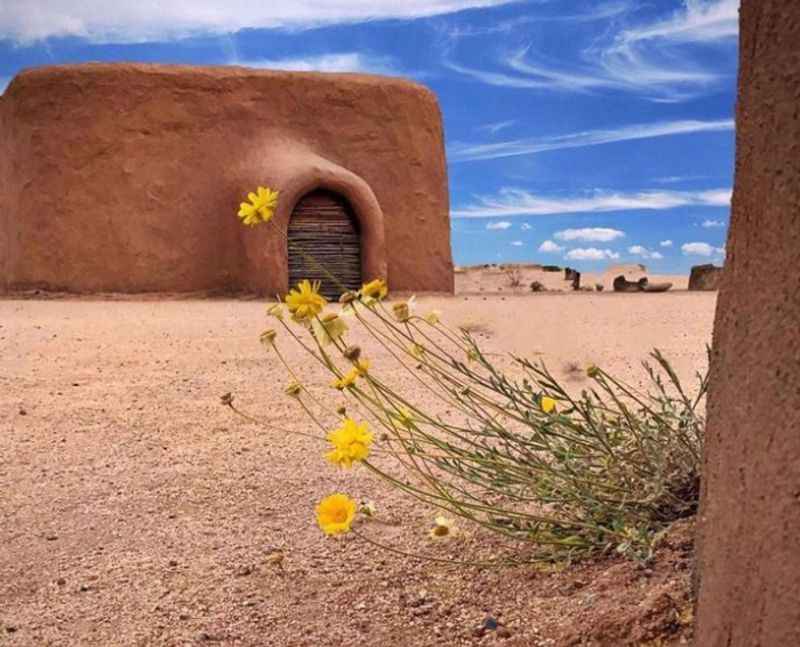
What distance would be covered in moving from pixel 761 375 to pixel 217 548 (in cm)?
172

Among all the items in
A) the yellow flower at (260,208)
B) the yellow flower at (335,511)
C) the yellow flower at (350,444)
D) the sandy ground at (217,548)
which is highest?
the yellow flower at (260,208)

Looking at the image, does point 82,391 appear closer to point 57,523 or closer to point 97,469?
point 97,469

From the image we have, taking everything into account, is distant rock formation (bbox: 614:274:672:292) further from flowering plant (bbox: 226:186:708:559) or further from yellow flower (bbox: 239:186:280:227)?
yellow flower (bbox: 239:186:280:227)

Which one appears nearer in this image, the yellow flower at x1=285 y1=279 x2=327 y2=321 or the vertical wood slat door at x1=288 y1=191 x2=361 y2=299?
the yellow flower at x1=285 y1=279 x2=327 y2=321

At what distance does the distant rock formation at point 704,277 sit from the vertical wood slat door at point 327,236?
6887 mm

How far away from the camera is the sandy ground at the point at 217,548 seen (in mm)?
1957

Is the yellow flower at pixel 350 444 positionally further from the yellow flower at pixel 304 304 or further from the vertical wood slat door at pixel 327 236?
the vertical wood slat door at pixel 327 236

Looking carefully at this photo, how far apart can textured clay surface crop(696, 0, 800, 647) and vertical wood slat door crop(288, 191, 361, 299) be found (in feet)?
35.3

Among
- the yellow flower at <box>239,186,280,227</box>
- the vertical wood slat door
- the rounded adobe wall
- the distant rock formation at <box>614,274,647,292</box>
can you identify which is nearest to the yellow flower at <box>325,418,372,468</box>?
the yellow flower at <box>239,186,280,227</box>

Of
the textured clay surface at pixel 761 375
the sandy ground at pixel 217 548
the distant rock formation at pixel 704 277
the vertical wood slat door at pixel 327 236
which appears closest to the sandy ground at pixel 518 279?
the distant rock formation at pixel 704 277

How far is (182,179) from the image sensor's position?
11.9 meters

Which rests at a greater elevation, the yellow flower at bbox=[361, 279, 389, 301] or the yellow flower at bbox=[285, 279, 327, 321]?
the yellow flower at bbox=[361, 279, 389, 301]

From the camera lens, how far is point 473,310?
9.75m

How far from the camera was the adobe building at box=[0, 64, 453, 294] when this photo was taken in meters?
11.6
